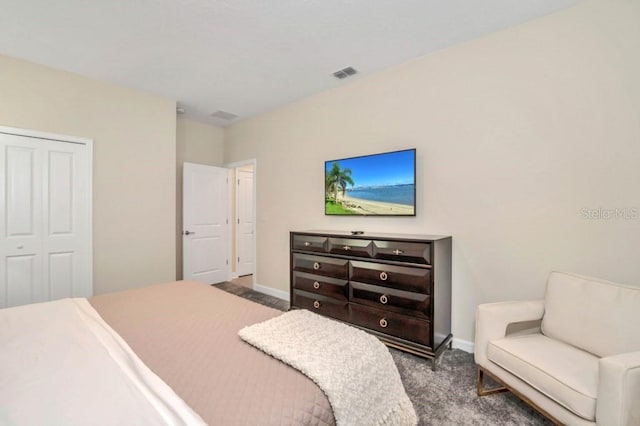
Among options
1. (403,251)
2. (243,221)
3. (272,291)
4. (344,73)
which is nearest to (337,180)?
(344,73)

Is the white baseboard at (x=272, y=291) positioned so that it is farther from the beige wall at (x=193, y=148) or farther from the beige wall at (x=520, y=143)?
the beige wall at (x=520, y=143)

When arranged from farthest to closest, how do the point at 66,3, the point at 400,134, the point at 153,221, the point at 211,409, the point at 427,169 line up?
the point at 153,221
the point at 400,134
the point at 427,169
the point at 66,3
the point at 211,409

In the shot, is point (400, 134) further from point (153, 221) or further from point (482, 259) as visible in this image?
point (153, 221)

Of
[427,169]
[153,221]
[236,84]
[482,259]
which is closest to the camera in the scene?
[482,259]

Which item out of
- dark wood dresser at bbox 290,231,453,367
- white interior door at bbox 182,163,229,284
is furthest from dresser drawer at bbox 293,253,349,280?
white interior door at bbox 182,163,229,284

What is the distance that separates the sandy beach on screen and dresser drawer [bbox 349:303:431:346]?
40.4 inches

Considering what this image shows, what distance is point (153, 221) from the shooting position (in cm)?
380

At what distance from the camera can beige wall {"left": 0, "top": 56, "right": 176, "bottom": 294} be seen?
2.96m

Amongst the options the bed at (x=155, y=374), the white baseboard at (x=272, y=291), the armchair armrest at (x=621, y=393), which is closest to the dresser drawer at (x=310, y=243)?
the white baseboard at (x=272, y=291)

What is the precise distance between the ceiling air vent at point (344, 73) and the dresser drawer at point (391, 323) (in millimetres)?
2450

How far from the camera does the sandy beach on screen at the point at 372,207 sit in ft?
9.58

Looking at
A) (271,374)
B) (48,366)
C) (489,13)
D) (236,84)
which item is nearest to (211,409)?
(271,374)

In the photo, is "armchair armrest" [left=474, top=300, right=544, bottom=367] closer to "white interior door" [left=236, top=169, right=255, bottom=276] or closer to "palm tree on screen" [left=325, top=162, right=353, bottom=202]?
"palm tree on screen" [left=325, top=162, right=353, bottom=202]

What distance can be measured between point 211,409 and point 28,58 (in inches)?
155
